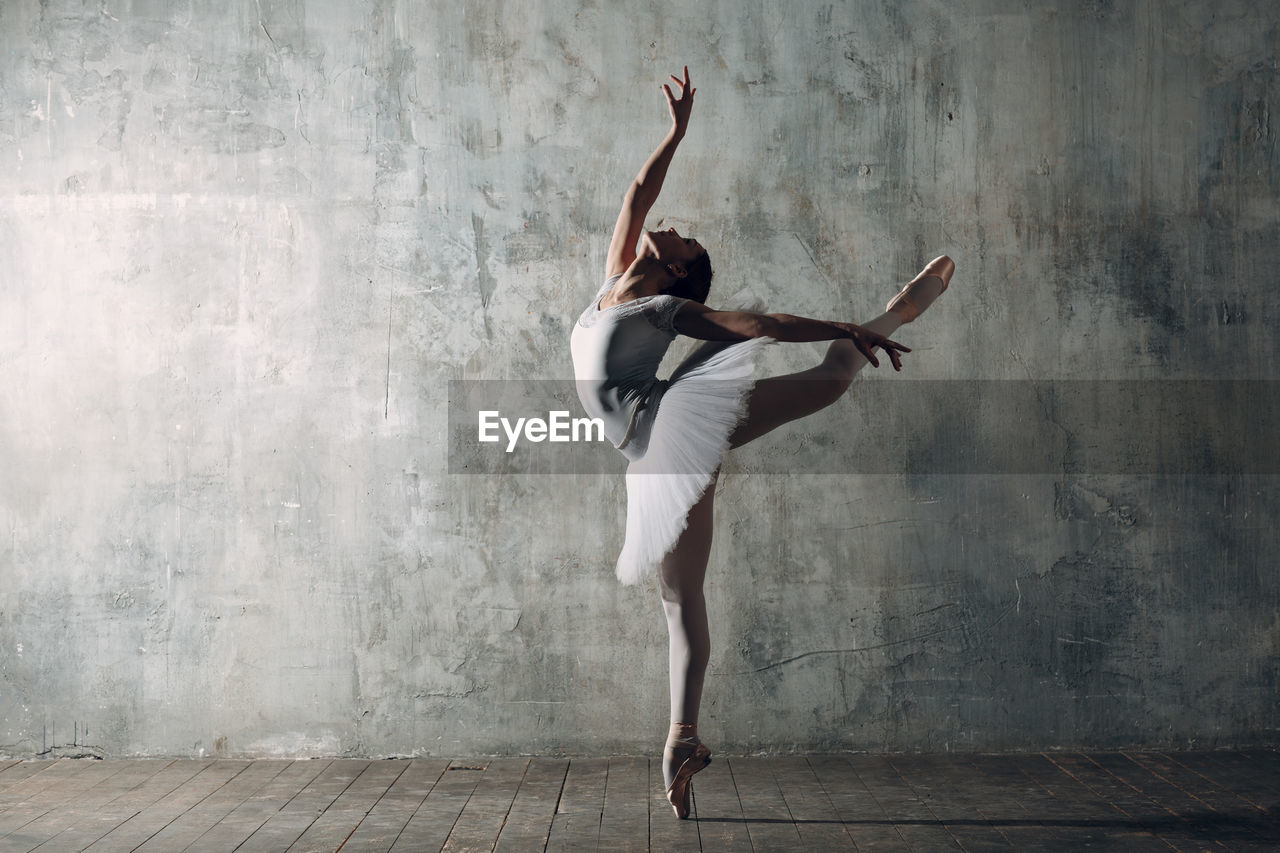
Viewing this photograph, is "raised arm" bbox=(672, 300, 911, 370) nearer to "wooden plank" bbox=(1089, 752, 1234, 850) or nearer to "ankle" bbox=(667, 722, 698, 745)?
"ankle" bbox=(667, 722, 698, 745)

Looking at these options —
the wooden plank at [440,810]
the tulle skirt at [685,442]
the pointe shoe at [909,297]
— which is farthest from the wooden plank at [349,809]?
the pointe shoe at [909,297]

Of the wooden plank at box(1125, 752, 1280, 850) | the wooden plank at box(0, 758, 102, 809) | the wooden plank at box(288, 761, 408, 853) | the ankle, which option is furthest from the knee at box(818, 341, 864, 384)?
the wooden plank at box(0, 758, 102, 809)

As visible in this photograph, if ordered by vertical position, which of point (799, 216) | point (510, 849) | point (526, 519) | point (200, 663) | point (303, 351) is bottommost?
point (510, 849)

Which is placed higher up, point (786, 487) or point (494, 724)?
point (786, 487)

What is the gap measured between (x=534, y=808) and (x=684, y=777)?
1.74ft

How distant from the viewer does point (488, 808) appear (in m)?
3.44

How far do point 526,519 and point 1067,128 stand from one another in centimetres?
260

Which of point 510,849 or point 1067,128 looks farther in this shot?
point 1067,128

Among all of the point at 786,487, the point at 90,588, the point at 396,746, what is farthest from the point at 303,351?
the point at 786,487

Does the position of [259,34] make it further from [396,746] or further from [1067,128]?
[1067,128]

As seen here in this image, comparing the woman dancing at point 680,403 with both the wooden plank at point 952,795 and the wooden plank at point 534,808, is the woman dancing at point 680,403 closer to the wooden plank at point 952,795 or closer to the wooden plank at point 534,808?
the wooden plank at point 534,808

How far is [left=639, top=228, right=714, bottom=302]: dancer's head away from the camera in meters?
3.36

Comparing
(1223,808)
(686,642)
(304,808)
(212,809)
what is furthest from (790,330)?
(212,809)

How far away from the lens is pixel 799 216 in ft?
13.7
